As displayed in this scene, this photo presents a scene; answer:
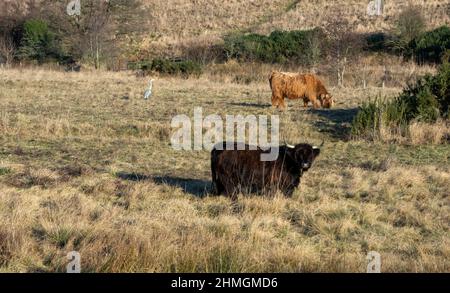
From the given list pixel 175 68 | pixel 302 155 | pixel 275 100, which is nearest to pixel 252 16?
pixel 175 68

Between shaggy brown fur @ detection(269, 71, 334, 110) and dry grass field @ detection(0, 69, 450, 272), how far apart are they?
1373 mm

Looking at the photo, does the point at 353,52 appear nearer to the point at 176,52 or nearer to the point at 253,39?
the point at 253,39

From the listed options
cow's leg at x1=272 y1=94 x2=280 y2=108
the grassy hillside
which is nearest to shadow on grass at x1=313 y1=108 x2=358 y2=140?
cow's leg at x1=272 y1=94 x2=280 y2=108

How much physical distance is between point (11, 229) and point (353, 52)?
25893 mm

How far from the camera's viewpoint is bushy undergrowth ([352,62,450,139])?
46.3ft

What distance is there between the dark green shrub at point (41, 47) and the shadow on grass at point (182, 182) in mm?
27165

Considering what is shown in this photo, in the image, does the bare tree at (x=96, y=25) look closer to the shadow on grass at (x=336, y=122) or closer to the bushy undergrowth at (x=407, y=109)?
the shadow on grass at (x=336, y=122)

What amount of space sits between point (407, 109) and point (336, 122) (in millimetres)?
1709

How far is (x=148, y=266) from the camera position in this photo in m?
5.36

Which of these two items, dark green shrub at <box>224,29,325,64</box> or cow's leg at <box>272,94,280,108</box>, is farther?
dark green shrub at <box>224,29,325,64</box>

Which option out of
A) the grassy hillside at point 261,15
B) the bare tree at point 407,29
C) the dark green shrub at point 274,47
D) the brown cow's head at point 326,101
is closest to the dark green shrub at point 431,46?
the bare tree at point 407,29

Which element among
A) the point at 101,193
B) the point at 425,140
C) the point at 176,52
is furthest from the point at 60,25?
the point at 101,193

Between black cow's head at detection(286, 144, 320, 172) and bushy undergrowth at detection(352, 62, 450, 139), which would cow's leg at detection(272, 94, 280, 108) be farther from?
black cow's head at detection(286, 144, 320, 172)

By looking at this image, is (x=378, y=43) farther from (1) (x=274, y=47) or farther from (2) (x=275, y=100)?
(2) (x=275, y=100)
